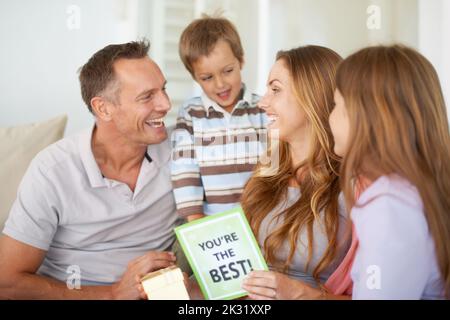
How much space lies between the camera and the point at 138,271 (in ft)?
5.50

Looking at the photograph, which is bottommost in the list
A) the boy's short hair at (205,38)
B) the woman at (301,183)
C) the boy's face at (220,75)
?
the woman at (301,183)

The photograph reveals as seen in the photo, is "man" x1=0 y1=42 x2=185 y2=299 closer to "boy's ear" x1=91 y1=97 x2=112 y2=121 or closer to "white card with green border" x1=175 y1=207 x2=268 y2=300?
"boy's ear" x1=91 y1=97 x2=112 y2=121

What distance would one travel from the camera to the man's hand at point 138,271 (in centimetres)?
167

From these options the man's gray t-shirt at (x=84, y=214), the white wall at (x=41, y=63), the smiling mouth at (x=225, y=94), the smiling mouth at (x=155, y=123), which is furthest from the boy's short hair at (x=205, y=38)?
the white wall at (x=41, y=63)

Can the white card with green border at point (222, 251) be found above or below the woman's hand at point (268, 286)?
above

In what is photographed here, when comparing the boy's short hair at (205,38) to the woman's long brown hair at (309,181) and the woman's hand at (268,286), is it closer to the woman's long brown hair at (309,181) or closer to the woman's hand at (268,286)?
the woman's long brown hair at (309,181)

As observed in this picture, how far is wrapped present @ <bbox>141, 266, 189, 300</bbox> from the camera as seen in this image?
59.7 inches

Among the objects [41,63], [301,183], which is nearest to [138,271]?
[301,183]

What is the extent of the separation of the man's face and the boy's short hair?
18 centimetres

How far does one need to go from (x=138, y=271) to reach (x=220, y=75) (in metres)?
0.78

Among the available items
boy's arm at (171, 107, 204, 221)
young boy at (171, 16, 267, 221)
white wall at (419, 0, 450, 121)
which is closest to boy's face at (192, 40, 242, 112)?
young boy at (171, 16, 267, 221)

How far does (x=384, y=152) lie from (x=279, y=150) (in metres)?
0.62
